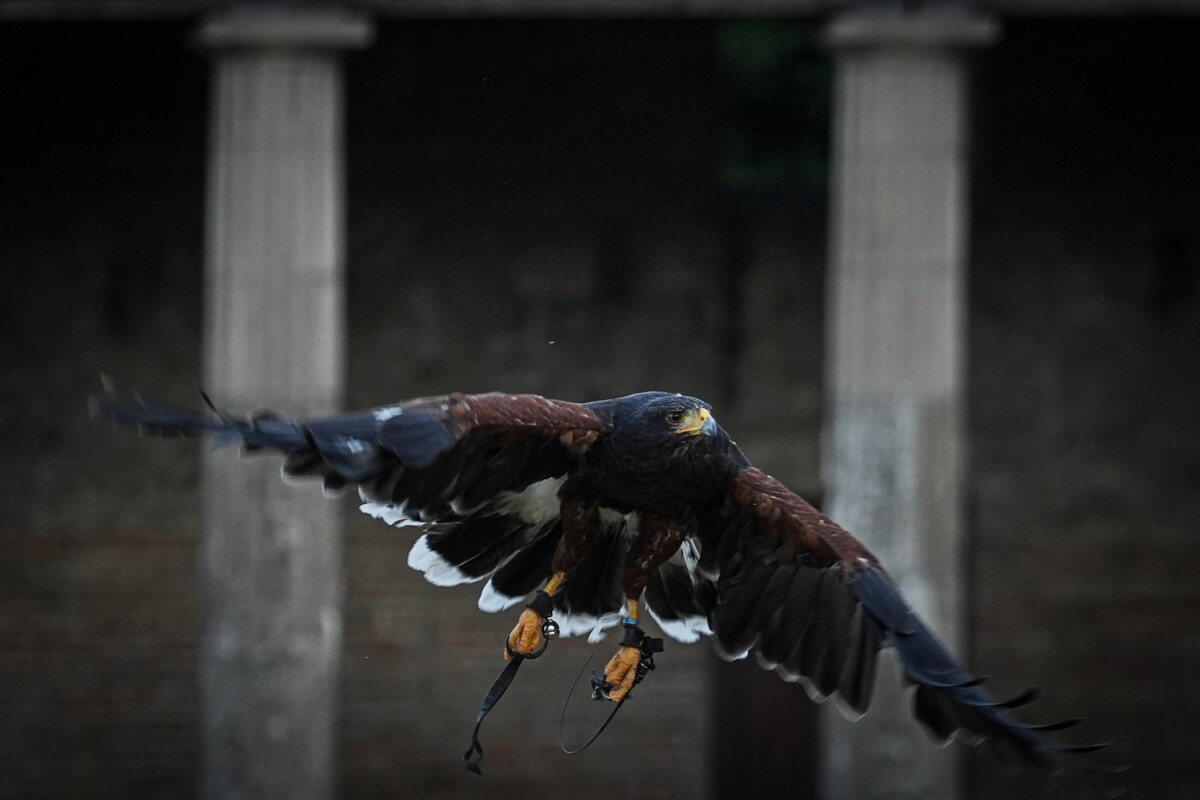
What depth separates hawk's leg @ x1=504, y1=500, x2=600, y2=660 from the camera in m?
5.95

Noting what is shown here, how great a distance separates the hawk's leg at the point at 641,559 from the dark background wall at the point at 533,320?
687cm

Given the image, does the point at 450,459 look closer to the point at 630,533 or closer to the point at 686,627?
the point at 630,533

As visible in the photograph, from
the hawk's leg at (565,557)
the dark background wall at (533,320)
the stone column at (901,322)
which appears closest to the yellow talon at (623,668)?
the hawk's leg at (565,557)

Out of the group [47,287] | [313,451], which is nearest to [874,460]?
[47,287]

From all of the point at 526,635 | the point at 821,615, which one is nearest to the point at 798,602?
the point at 821,615

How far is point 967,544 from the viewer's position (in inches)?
532

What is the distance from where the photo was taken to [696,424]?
5.84 m

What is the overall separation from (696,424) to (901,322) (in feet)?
18.5

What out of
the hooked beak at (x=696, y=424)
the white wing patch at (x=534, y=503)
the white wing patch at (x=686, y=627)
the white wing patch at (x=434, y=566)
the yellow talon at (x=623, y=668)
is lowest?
the yellow talon at (x=623, y=668)

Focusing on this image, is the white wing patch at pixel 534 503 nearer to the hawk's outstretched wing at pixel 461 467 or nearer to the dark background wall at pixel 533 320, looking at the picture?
the hawk's outstretched wing at pixel 461 467

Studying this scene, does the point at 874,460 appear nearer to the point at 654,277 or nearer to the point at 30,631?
the point at 654,277

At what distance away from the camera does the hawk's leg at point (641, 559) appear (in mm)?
6027

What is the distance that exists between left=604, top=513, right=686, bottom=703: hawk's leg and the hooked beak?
1.47 ft

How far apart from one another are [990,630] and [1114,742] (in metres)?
1.04
